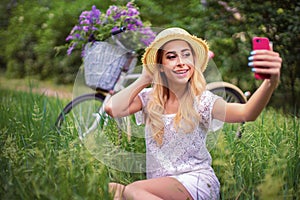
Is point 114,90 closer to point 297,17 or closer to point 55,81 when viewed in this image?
point 297,17

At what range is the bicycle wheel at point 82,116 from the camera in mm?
2186

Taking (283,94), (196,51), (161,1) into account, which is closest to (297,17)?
(283,94)

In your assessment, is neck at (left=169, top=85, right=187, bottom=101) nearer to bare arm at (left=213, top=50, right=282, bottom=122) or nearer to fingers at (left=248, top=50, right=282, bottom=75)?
bare arm at (left=213, top=50, right=282, bottom=122)

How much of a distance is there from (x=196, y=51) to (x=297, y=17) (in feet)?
7.04

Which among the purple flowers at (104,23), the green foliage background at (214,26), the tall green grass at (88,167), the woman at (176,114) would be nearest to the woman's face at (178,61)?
the woman at (176,114)

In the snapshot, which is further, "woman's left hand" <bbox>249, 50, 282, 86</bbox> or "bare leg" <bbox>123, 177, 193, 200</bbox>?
"bare leg" <bbox>123, 177, 193, 200</bbox>


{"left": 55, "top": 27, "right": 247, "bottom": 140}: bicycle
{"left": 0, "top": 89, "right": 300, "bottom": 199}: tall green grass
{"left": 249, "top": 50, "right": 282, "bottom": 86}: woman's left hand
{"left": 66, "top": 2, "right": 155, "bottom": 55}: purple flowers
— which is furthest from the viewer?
{"left": 66, "top": 2, "right": 155, "bottom": 55}: purple flowers

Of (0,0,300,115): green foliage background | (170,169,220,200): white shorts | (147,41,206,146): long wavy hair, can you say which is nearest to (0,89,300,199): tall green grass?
(170,169,220,200): white shorts

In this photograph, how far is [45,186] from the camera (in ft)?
4.48

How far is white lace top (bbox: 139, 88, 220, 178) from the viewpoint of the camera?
1.65 meters

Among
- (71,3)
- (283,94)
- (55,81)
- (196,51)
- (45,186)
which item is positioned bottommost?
(55,81)

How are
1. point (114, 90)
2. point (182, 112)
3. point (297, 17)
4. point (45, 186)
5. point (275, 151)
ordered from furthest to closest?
point (297, 17), point (114, 90), point (275, 151), point (182, 112), point (45, 186)

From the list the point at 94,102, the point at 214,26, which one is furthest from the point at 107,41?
the point at 214,26

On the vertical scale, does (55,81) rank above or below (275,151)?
below
